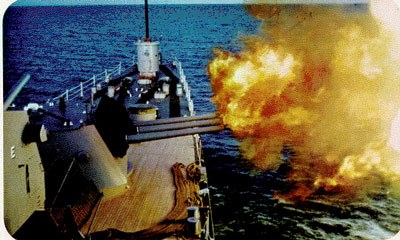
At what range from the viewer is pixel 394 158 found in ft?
70.5

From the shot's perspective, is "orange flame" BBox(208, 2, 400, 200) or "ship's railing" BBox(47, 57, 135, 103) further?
"ship's railing" BBox(47, 57, 135, 103)

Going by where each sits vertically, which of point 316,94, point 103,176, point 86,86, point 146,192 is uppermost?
point 86,86

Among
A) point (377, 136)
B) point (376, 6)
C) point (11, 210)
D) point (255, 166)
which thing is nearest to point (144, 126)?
point (11, 210)

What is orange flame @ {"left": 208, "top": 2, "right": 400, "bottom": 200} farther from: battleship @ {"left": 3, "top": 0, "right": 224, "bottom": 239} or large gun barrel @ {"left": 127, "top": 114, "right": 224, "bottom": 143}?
battleship @ {"left": 3, "top": 0, "right": 224, "bottom": 239}

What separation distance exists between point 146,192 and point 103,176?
1279 millimetres

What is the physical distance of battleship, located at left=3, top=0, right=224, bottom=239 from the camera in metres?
7.97

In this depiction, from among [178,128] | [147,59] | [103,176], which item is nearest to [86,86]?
[147,59]

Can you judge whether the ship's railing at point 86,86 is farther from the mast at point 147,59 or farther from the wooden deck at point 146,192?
the wooden deck at point 146,192

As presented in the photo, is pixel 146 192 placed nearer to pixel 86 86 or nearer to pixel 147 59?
pixel 86 86

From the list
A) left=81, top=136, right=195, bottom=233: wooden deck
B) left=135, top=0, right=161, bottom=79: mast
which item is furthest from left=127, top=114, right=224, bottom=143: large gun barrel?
left=135, top=0, right=161, bottom=79: mast

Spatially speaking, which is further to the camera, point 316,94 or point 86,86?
point 316,94

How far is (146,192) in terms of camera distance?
37.3ft

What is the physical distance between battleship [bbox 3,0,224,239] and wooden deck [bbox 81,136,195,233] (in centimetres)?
2

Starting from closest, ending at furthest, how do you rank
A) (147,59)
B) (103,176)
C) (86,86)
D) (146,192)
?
(103,176)
(146,192)
(86,86)
(147,59)
